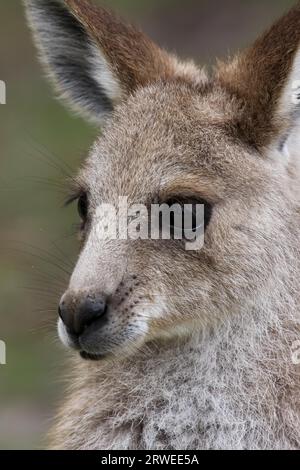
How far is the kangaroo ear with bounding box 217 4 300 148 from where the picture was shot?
22.0 ft

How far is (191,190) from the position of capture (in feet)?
21.6

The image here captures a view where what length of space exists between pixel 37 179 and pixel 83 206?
834 cm

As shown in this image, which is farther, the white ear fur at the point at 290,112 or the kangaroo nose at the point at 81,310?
the white ear fur at the point at 290,112

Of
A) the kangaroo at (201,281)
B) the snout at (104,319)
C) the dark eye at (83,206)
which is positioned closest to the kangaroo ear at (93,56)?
the kangaroo at (201,281)

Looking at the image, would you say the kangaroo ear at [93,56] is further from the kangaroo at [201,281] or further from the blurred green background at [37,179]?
the blurred green background at [37,179]

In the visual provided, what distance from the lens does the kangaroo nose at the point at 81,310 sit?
6.28 meters

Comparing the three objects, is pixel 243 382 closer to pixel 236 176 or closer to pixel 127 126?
pixel 236 176

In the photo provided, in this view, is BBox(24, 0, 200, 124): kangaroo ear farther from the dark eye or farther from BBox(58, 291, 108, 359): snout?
BBox(58, 291, 108, 359): snout

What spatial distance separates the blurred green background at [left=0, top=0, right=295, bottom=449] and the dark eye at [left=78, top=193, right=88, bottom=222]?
0.44m

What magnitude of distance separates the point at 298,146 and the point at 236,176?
0.54 meters

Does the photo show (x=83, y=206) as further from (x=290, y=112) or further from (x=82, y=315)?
(x=290, y=112)

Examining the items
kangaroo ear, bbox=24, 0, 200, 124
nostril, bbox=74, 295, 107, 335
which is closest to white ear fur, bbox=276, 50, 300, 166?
kangaroo ear, bbox=24, 0, 200, 124

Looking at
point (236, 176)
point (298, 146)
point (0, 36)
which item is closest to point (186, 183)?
point (236, 176)

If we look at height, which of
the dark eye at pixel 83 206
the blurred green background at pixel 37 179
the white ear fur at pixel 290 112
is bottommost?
the blurred green background at pixel 37 179
